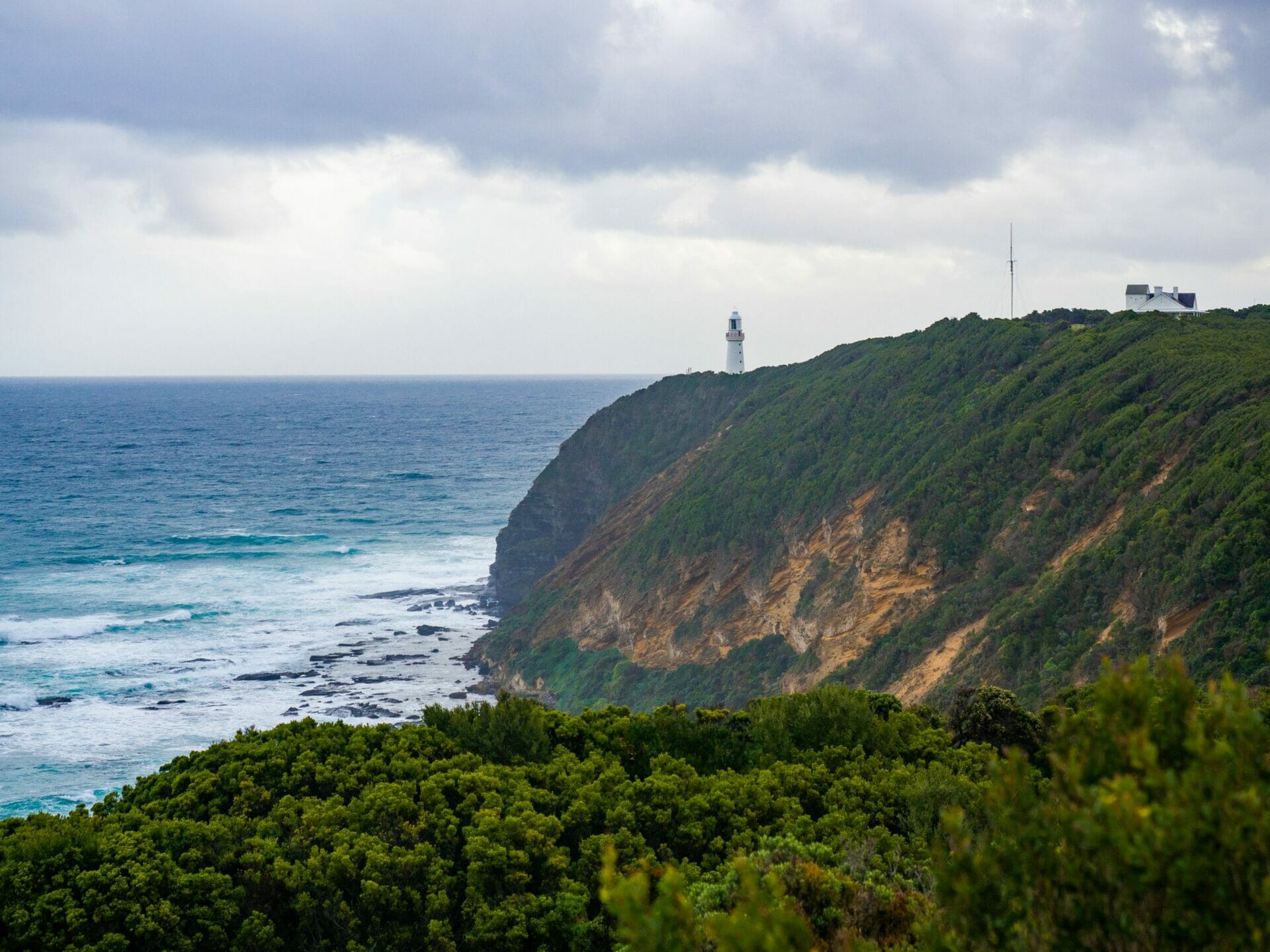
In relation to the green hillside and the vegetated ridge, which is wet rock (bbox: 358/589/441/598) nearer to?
the vegetated ridge

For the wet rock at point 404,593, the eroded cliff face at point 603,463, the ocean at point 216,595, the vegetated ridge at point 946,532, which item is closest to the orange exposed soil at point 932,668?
the vegetated ridge at point 946,532

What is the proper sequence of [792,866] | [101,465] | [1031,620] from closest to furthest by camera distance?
[792,866]
[1031,620]
[101,465]

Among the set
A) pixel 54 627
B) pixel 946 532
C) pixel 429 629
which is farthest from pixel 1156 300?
pixel 54 627

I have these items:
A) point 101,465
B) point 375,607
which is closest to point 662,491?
point 375,607

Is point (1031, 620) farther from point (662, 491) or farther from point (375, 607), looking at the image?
point (375, 607)

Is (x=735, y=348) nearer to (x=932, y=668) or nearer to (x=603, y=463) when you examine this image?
(x=603, y=463)

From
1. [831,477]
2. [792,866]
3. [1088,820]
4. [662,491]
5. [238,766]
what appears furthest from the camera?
[662,491]

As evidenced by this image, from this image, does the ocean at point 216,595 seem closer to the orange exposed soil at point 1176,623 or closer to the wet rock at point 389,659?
the wet rock at point 389,659
